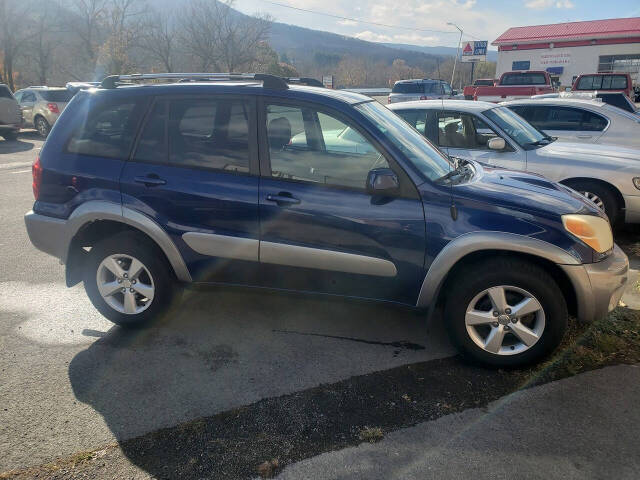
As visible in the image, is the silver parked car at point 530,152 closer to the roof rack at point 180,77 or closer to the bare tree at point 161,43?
the roof rack at point 180,77

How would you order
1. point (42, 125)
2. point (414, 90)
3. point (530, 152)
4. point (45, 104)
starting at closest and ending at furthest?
point (530, 152), point (45, 104), point (42, 125), point (414, 90)

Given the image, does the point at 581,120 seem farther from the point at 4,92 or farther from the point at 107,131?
the point at 4,92

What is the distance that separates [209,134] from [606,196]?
4656 mm

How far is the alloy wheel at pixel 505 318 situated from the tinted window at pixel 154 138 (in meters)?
2.47

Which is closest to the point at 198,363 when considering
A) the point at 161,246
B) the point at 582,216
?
the point at 161,246

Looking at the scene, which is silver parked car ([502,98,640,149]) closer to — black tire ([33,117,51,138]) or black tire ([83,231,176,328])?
black tire ([83,231,176,328])

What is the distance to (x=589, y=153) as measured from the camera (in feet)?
19.9

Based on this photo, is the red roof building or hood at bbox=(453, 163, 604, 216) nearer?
hood at bbox=(453, 163, 604, 216)

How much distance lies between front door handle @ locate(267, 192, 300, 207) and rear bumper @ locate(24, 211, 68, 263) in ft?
5.50

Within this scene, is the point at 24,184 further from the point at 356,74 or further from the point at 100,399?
the point at 356,74

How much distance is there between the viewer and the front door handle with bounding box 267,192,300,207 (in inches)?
135

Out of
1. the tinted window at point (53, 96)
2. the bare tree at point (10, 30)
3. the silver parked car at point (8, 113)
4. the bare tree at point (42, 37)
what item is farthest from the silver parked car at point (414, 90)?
the bare tree at point (42, 37)

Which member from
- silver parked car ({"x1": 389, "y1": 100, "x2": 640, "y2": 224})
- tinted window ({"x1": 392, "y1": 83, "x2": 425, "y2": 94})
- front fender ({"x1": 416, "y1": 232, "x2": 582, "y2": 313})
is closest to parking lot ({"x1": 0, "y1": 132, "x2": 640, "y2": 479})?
front fender ({"x1": 416, "y1": 232, "x2": 582, "y2": 313})

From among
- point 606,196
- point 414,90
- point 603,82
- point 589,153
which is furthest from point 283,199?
point 414,90
